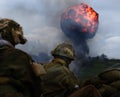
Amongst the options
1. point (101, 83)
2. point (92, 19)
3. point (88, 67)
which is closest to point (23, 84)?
point (101, 83)

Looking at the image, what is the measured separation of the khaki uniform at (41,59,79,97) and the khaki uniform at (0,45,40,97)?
3.46 m

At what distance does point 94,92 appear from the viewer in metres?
5.29

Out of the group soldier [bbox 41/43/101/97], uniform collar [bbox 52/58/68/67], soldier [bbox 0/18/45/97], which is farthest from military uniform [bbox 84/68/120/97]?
uniform collar [bbox 52/58/68/67]

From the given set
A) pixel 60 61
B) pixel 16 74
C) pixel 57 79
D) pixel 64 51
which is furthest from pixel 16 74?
pixel 64 51

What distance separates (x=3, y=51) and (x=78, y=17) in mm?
24090

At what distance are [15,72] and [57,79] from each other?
388 centimetres

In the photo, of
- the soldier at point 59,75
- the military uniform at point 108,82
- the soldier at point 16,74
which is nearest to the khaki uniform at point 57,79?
the soldier at point 59,75

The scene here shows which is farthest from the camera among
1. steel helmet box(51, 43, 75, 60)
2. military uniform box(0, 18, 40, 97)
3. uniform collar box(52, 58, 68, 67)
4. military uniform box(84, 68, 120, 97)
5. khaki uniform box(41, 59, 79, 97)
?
steel helmet box(51, 43, 75, 60)

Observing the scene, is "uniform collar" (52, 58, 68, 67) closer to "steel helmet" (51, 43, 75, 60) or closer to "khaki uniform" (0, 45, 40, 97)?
"steel helmet" (51, 43, 75, 60)

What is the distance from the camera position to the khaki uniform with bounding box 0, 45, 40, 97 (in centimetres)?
509

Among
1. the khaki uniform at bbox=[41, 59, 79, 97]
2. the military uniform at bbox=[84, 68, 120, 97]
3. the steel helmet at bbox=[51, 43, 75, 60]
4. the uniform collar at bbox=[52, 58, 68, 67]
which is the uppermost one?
the military uniform at bbox=[84, 68, 120, 97]

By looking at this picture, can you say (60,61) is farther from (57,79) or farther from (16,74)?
(16,74)

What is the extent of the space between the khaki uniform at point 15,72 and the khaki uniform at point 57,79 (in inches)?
136

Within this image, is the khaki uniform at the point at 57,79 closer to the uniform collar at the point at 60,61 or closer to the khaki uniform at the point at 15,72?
the uniform collar at the point at 60,61
